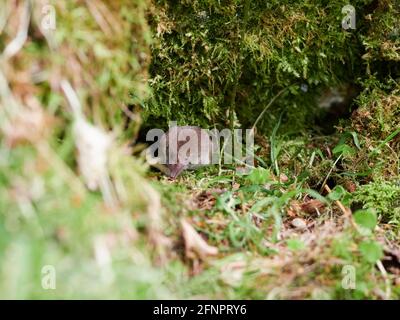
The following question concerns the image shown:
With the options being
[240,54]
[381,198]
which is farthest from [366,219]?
[240,54]

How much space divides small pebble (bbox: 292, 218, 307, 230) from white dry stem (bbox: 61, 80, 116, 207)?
3.08 ft

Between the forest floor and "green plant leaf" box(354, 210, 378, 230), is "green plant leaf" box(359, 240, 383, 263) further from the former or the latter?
"green plant leaf" box(354, 210, 378, 230)

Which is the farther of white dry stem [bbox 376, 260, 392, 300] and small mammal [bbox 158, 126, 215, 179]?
small mammal [bbox 158, 126, 215, 179]

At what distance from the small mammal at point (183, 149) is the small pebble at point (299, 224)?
66 centimetres

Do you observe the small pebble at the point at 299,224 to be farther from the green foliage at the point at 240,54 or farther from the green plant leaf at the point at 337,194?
the green foliage at the point at 240,54

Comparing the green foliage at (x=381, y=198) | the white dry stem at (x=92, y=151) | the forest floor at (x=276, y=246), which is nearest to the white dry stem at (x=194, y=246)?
the forest floor at (x=276, y=246)

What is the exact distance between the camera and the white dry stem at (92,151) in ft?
4.62

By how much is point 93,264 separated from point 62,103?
0.51 m

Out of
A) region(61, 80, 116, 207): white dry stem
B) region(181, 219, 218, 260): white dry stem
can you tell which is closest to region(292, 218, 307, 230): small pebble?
region(181, 219, 218, 260): white dry stem

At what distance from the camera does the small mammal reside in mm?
2473

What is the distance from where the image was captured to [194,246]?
1626 millimetres

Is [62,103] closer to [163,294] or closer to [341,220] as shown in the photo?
[163,294]
